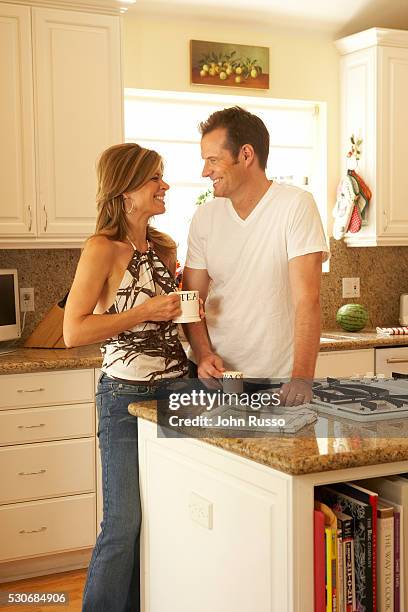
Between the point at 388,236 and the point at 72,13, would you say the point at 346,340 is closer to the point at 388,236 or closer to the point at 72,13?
the point at 388,236

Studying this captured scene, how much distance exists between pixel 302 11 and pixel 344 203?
39.8 inches

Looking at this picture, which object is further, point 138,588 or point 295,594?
point 138,588

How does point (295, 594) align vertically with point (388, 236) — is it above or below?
below

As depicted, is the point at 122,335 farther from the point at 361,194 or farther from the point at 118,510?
the point at 361,194

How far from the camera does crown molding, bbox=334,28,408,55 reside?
4.34m

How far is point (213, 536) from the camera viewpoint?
189cm

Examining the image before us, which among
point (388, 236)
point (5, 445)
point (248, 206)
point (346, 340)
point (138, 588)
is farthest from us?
point (388, 236)

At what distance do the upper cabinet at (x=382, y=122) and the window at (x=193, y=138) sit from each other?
26cm

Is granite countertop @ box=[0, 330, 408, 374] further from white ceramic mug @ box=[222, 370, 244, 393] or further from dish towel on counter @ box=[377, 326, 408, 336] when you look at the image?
white ceramic mug @ box=[222, 370, 244, 393]

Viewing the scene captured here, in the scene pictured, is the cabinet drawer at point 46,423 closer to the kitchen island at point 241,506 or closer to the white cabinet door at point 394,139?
the kitchen island at point 241,506

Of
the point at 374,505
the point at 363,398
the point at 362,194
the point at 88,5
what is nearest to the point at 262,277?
the point at 363,398

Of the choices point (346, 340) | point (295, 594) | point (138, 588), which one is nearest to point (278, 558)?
point (295, 594)

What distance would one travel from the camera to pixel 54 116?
12.1 ft

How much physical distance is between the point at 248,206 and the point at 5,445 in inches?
61.2
